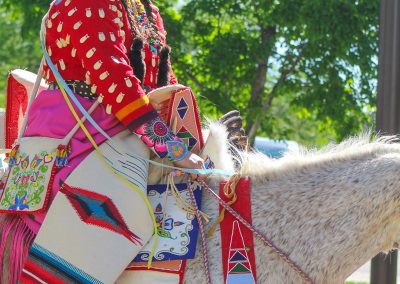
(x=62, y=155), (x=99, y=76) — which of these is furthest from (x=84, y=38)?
(x=62, y=155)

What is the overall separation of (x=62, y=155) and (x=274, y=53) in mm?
4580

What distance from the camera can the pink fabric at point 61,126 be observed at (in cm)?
333

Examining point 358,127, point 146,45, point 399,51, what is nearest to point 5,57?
point 358,127

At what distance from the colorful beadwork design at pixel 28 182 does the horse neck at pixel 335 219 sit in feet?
3.01

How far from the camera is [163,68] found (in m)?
3.72

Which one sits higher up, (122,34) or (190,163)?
(122,34)

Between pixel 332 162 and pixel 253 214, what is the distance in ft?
1.31

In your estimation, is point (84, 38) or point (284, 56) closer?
point (84, 38)

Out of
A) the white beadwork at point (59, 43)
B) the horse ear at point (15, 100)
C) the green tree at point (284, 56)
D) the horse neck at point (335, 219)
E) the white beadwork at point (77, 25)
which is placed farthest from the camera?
the green tree at point (284, 56)

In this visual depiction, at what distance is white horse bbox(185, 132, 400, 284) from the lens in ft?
10.00

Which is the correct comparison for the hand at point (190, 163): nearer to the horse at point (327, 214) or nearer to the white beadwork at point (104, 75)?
the horse at point (327, 214)

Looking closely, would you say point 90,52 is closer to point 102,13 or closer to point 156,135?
A: point 102,13

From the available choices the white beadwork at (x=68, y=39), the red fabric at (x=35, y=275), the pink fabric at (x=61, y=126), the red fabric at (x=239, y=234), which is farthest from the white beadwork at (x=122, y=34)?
the red fabric at (x=35, y=275)

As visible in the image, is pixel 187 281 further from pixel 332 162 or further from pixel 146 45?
pixel 146 45
